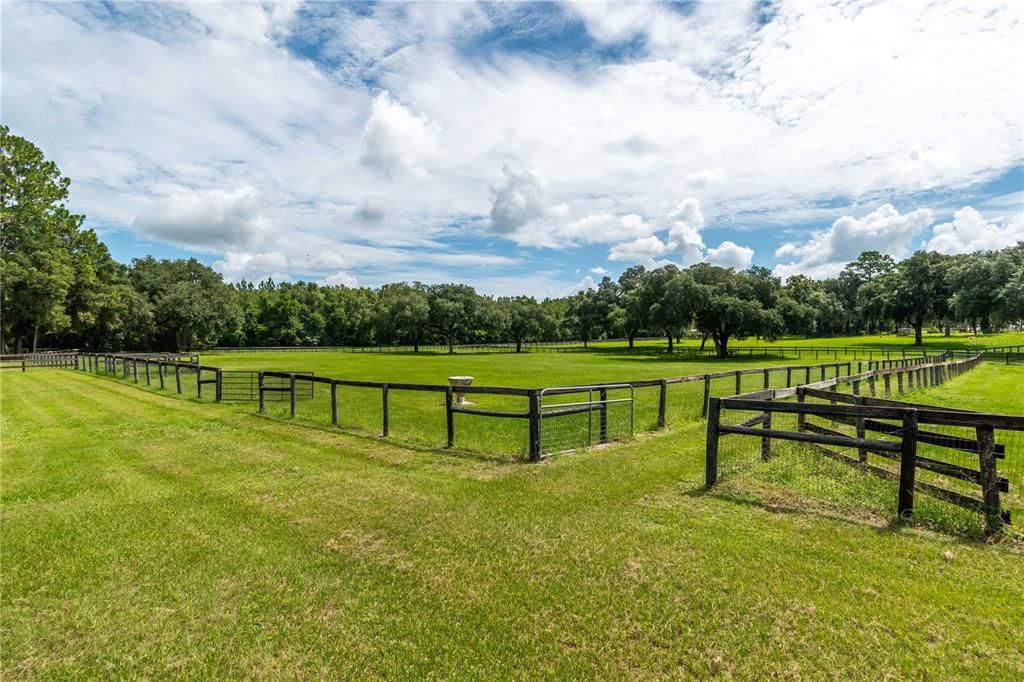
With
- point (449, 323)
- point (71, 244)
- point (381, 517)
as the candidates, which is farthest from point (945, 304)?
point (71, 244)

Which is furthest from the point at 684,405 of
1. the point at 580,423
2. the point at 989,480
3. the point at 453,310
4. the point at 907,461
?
the point at 453,310

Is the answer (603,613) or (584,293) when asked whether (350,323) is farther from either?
(603,613)

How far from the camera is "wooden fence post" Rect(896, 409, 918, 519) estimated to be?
5.45 meters

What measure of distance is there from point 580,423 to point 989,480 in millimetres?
7388

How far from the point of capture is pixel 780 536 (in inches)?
202

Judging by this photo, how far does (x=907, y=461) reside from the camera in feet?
18.1

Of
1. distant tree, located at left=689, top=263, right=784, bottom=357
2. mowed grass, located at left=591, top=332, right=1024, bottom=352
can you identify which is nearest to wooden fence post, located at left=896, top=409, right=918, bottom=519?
distant tree, located at left=689, top=263, right=784, bottom=357

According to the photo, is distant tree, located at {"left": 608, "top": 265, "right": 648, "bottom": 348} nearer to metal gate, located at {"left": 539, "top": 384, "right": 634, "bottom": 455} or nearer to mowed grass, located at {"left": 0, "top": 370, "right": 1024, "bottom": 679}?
metal gate, located at {"left": 539, "top": 384, "right": 634, "bottom": 455}

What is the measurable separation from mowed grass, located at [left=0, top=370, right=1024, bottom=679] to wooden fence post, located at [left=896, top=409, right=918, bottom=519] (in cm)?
53

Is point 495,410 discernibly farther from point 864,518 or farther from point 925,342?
point 925,342

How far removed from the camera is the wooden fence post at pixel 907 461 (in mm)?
5449

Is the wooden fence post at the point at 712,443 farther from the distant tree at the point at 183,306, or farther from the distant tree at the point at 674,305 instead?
the distant tree at the point at 183,306

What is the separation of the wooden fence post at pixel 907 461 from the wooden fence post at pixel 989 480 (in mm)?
531

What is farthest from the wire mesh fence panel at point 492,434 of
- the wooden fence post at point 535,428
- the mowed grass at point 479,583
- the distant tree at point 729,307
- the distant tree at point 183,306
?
the distant tree at point 183,306
